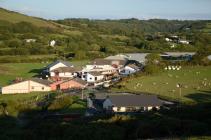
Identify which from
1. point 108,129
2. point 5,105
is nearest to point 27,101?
point 5,105

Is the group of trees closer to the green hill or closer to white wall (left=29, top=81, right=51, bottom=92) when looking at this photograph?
the green hill

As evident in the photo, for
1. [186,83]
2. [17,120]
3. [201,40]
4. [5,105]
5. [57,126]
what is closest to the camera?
[57,126]

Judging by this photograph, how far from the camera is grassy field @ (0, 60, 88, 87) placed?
37.7 m

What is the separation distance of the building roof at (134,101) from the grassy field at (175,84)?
2.41 metres

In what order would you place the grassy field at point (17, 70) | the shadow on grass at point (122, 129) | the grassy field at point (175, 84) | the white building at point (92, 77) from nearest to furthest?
the shadow on grass at point (122, 129) < the grassy field at point (175, 84) < the white building at point (92, 77) < the grassy field at point (17, 70)

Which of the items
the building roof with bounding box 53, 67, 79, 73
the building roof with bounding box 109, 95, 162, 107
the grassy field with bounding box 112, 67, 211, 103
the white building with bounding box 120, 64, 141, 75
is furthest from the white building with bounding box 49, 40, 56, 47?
the building roof with bounding box 109, 95, 162, 107

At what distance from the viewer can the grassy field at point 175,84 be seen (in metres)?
25.8

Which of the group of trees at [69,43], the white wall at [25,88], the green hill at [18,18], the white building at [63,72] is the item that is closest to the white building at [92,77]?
the white building at [63,72]

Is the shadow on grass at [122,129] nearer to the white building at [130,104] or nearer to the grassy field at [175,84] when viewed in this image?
the white building at [130,104]

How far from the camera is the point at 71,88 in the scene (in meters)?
31.7

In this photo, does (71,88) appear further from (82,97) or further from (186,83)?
(186,83)

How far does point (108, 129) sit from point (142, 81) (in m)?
18.1

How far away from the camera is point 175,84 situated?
30.3m

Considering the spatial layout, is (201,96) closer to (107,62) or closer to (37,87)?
(37,87)
